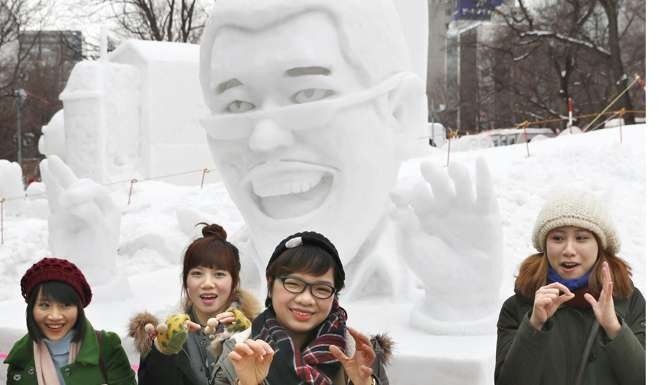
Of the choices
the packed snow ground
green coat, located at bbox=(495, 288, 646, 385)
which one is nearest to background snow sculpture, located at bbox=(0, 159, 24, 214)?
the packed snow ground

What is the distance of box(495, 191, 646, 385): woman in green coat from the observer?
2.01 meters

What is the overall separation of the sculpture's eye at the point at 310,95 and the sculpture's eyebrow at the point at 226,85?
12.4 inches

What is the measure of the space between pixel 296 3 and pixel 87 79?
360 inches

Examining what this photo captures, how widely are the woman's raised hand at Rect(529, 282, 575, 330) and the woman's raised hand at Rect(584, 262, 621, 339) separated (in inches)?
2.4

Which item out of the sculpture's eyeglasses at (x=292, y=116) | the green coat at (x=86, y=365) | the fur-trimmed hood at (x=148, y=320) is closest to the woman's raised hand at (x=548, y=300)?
the fur-trimmed hood at (x=148, y=320)

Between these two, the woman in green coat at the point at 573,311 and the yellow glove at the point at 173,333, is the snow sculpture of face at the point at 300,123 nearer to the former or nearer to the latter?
the yellow glove at the point at 173,333

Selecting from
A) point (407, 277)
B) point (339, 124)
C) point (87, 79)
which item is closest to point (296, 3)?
point (339, 124)

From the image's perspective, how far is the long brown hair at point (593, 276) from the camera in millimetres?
2182

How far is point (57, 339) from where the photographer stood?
251 centimetres

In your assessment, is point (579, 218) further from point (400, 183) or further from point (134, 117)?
point (134, 117)

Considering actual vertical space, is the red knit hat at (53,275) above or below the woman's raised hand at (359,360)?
above

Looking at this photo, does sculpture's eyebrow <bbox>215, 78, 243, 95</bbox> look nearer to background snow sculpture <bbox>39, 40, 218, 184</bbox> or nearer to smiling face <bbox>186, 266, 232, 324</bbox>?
smiling face <bbox>186, 266, 232, 324</bbox>

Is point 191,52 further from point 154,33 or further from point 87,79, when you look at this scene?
point 154,33

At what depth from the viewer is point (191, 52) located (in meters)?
14.1
